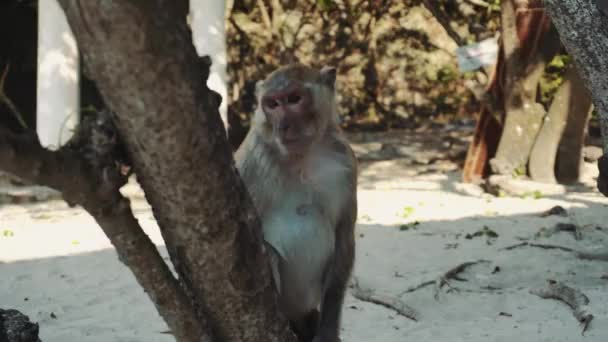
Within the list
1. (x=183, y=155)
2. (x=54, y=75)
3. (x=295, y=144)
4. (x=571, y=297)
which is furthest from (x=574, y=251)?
(x=54, y=75)

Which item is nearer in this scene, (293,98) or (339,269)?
(293,98)

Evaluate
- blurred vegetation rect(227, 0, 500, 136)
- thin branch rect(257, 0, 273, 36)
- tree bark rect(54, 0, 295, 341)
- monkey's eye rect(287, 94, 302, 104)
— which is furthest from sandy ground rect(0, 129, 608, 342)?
thin branch rect(257, 0, 273, 36)

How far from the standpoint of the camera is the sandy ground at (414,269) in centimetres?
491

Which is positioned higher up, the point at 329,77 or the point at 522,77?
the point at 329,77

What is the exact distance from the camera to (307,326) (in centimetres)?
390

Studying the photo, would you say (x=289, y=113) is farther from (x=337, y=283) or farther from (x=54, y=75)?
(x=54, y=75)

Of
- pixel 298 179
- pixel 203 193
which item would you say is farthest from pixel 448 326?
pixel 203 193

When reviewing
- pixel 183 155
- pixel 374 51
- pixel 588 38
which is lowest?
pixel 374 51

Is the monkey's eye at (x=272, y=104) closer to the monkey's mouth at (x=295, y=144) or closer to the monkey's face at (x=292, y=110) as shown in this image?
the monkey's face at (x=292, y=110)

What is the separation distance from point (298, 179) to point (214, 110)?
1819 millimetres

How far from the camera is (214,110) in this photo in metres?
2.03

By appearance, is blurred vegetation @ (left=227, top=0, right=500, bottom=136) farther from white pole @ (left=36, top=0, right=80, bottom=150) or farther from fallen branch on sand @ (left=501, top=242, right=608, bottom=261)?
fallen branch on sand @ (left=501, top=242, right=608, bottom=261)

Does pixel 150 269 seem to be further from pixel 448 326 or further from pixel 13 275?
pixel 13 275

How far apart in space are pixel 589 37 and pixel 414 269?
3517 millimetres
